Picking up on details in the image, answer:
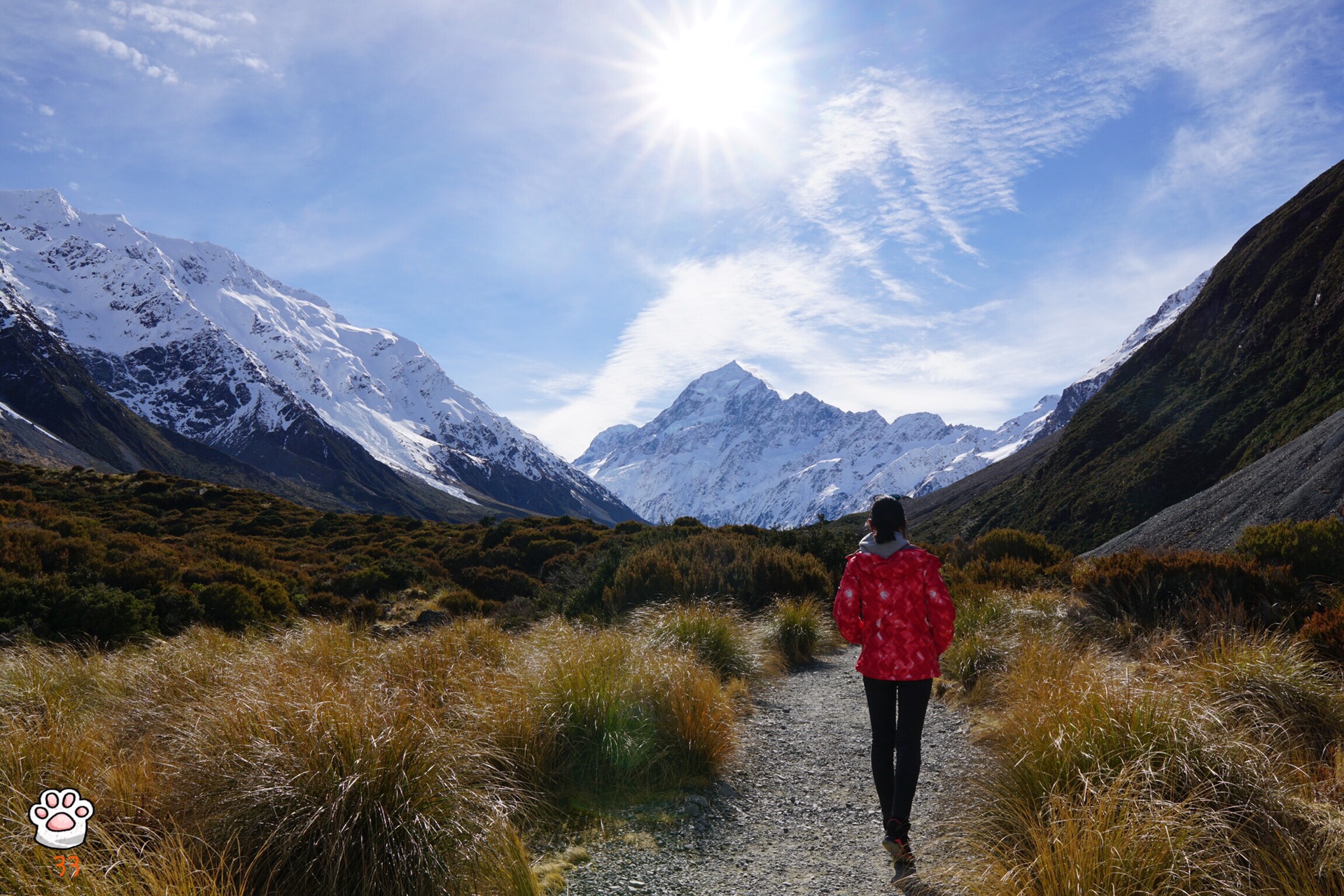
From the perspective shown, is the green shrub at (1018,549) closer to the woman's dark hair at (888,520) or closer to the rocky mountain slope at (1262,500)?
the rocky mountain slope at (1262,500)

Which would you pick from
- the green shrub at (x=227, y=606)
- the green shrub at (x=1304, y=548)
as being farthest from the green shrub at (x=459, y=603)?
the green shrub at (x=1304, y=548)

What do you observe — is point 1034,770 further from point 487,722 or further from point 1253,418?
point 1253,418

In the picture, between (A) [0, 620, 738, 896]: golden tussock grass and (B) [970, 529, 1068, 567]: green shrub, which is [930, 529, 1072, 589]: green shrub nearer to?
(B) [970, 529, 1068, 567]: green shrub

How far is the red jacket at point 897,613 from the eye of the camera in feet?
12.8

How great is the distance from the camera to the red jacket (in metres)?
3.90

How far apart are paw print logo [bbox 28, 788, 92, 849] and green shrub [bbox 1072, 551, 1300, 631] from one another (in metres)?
8.26

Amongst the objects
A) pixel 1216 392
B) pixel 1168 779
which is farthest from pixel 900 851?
pixel 1216 392

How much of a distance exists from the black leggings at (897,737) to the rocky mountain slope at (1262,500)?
16.1 m

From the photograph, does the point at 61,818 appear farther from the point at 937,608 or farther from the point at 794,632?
the point at 794,632

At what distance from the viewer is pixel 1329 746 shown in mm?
4238

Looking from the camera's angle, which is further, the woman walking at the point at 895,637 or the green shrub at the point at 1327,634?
the green shrub at the point at 1327,634

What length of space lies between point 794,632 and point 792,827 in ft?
17.6

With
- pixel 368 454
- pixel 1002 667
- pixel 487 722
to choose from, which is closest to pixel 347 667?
pixel 487 722

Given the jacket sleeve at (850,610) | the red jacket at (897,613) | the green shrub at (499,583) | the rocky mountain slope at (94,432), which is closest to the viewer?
the red jacket at (897,613)
